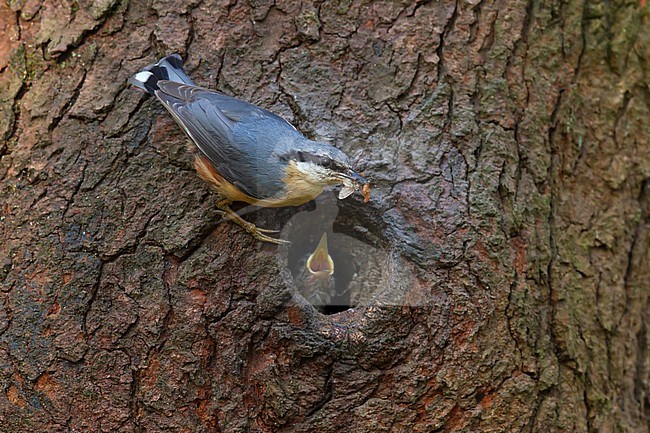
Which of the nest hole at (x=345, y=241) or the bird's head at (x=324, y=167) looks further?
the nest hole at (x=345, y=241)

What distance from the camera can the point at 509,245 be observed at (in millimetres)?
2904

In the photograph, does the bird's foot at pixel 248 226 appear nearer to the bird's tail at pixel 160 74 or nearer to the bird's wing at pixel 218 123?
the bird's wing at pixel 218 123

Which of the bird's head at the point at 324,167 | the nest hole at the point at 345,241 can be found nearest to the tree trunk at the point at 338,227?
the nest hole at the point at 345,241

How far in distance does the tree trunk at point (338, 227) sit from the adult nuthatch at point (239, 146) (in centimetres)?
8

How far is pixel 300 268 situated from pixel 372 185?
2.47 feet

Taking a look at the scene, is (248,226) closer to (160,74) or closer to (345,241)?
(345,241)

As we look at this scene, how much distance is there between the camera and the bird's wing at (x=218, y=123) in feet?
9.46

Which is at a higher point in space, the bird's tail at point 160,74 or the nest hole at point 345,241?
the bird's tail at point 160,74

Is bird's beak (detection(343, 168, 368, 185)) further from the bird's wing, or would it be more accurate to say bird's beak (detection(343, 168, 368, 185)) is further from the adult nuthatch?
the bird's wing

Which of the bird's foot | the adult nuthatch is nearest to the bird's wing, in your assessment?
the adult nuthatch

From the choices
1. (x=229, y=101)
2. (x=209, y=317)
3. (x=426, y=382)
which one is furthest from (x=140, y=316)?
(x=426, y=382)

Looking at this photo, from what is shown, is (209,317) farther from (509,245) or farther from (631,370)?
(631,370)

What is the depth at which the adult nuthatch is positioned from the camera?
287cm

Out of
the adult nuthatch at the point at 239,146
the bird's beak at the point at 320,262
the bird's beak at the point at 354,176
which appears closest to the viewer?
the bird's beak at the point at 354,176
